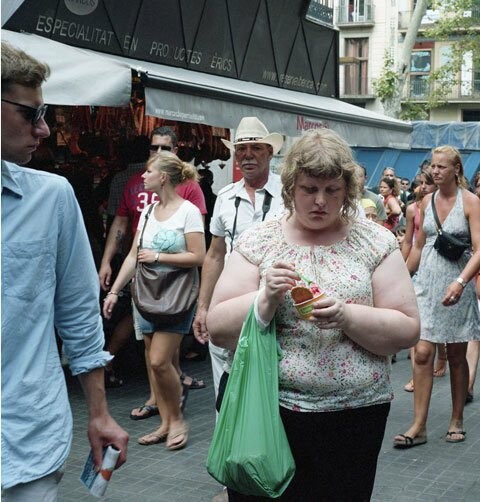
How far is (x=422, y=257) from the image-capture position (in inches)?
270

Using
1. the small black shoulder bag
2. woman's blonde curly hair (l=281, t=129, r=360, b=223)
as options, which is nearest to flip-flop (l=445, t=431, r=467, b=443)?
the small black shoulder bag

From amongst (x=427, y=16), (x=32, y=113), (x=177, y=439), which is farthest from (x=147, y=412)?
(x=427, y=16)

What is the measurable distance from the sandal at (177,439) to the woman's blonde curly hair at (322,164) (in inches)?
128

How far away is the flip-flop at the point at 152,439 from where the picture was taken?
20.8ft

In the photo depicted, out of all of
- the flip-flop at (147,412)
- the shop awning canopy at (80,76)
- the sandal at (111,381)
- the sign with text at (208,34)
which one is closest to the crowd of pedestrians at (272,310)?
the shop awning canopy at (80,76)


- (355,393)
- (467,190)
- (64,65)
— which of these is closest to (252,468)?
(355,393)

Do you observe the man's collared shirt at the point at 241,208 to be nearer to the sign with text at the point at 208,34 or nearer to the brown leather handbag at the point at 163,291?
the brown leather handbag at the point at 163,291

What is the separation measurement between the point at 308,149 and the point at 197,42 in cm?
889

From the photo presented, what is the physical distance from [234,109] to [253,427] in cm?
620

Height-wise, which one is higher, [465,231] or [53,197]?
[53,197]

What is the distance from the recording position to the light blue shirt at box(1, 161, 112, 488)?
2.51 meters

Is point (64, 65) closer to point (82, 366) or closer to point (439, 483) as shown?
point (439, 483)

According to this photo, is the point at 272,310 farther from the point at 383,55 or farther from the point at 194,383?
the point at 383,55

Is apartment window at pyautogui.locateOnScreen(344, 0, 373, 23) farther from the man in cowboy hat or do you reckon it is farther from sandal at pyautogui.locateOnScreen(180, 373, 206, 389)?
the man in cowboy hat
